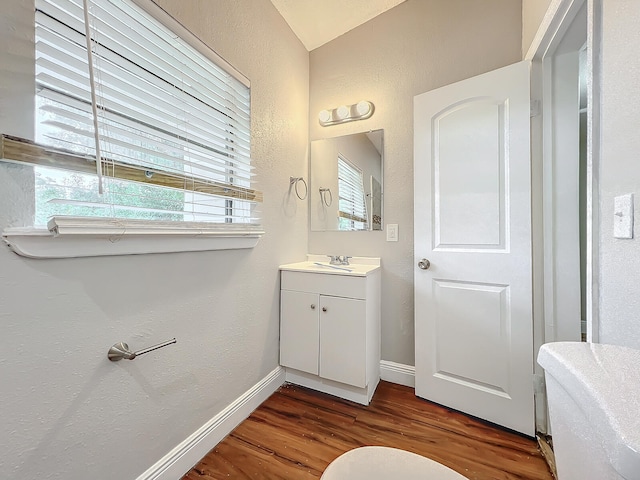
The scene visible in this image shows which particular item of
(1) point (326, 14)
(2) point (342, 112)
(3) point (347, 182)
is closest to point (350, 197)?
(3) point (347, 182)

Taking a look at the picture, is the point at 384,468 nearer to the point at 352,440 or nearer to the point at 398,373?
the point at 352,440

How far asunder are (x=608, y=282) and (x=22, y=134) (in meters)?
1.74

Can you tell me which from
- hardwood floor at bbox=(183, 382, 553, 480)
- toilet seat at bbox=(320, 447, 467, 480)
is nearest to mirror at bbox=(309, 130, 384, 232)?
hardwood floor at bbox=(183, 382, 553, 480)

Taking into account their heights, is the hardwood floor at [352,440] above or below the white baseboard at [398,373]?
below

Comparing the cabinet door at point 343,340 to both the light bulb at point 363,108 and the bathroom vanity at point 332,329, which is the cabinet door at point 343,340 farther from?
the light bulb at point 363,108

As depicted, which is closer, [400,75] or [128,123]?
[128,123]

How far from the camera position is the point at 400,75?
77.5 inches

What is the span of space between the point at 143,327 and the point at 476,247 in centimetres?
169

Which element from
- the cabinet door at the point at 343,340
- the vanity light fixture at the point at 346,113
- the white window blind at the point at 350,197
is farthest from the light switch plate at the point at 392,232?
the vanity light fixture at the point at 346,113

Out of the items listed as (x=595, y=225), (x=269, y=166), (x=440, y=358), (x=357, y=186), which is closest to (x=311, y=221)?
(x=357, y=186)

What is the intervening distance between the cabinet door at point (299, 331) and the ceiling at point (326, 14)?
192 centimetres

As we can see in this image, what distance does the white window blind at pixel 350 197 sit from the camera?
211 centimetres

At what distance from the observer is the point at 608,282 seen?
0.82 meters

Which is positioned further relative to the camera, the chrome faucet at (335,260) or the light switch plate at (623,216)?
the chrome faucet at (335,260)
